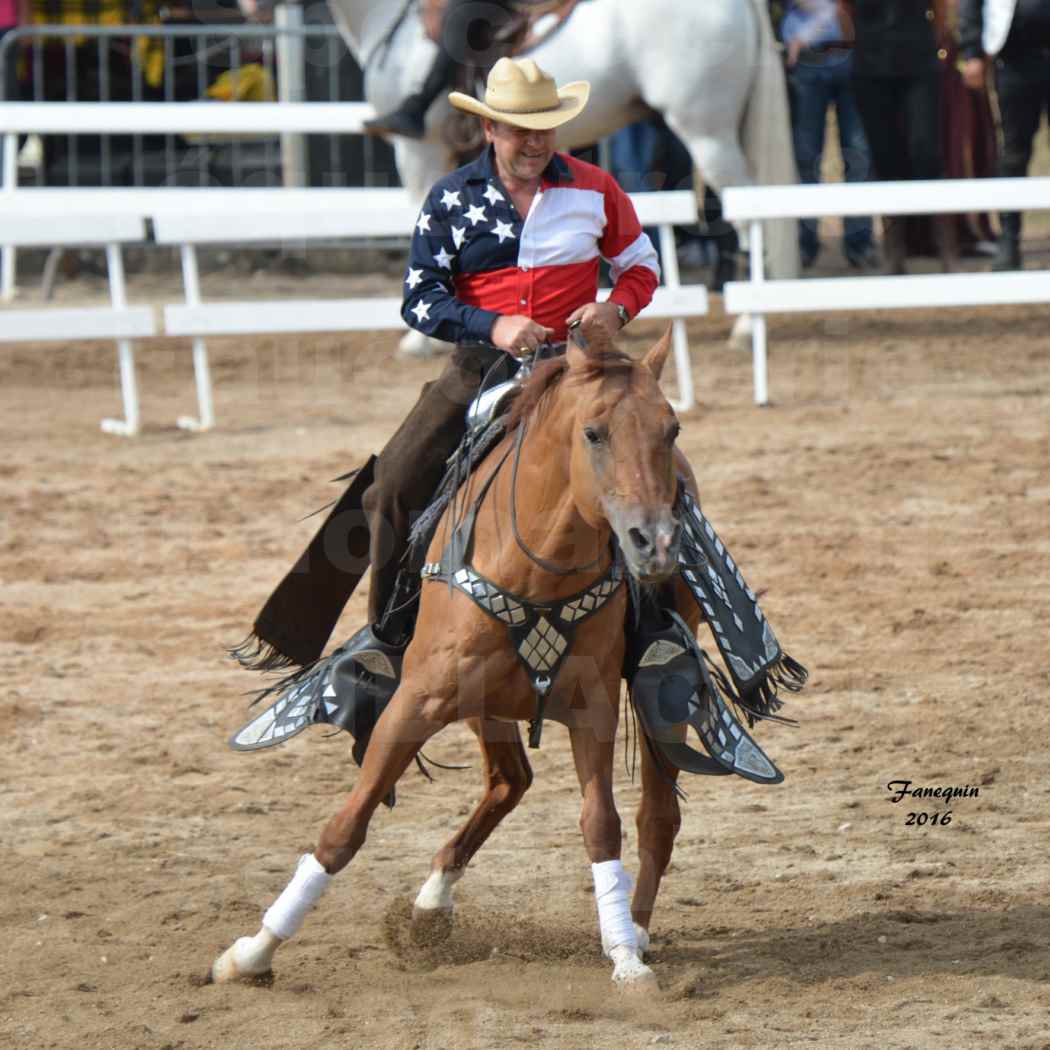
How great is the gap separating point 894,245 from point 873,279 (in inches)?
110

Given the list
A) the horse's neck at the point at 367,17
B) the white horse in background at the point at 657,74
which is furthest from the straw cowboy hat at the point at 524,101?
the horse's neck at the point at 367,17

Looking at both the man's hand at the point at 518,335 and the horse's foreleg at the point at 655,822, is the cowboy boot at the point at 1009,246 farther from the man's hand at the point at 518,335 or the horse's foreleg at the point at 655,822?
the man's hand at the point at 518,335

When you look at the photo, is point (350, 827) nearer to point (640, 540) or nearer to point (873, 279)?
point (640, 540)

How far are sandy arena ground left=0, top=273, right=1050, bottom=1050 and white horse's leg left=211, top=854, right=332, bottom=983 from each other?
0.28 feet

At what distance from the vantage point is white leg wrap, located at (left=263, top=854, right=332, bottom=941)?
15.4 ft

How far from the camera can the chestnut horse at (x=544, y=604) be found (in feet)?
14.0

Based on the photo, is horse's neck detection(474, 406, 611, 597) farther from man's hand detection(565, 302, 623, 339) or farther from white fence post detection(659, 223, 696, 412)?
white fence post detection(659, 223, 696, 412)

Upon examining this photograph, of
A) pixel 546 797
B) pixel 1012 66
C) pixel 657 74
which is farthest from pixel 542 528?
pixel 1012 66

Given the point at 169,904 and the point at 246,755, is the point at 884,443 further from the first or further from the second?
the point at 169,904

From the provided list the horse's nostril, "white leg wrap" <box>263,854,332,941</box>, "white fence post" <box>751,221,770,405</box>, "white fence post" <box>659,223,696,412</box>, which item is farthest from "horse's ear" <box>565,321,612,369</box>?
"white fence post" <box>751,221,770,405</box>

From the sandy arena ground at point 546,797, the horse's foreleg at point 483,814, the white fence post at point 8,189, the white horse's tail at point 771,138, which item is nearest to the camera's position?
the sandy arena ground at point 546,797

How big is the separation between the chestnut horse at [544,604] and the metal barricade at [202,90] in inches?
466

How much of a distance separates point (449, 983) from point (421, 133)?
8824 mm

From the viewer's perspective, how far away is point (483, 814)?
5359 mm
